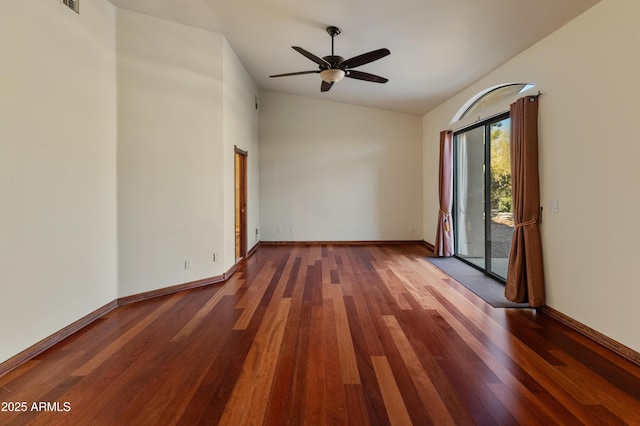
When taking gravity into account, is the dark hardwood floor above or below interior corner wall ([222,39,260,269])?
below

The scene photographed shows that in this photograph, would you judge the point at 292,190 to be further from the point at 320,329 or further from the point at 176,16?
the point at 320,329

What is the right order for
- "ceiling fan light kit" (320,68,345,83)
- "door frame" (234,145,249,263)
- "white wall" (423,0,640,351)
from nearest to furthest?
"white wall" (423,0,640,351) < "ceiling fan light kit" (320,68,345,83) < "door frame" (234,145,249,263)

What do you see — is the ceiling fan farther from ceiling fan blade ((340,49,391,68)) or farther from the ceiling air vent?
the ceiling air vent

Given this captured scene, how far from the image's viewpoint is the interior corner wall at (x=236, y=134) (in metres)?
4.57

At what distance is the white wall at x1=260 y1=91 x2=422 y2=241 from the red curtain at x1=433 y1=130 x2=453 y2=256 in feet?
4.42

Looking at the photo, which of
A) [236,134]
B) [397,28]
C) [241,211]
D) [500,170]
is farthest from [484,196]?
[241,211]

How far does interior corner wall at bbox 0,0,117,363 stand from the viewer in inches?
89.9

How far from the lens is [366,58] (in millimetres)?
3324

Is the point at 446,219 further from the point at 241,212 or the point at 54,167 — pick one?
the point at 54,167

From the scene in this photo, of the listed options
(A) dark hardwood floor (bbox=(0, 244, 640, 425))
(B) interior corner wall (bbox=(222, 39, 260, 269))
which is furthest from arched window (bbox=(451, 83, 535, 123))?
(B) interior corner wall (bbox=(222, 39, 260, 269))

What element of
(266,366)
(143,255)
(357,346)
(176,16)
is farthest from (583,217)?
(176,16)

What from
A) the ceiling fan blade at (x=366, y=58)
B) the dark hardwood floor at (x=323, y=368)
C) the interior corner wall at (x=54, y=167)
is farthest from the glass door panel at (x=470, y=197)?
the interior corner wall at (x=54, y=167)

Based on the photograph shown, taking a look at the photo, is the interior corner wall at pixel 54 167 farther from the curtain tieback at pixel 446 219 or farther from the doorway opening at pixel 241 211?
the curtain tieback at pixel 446 219

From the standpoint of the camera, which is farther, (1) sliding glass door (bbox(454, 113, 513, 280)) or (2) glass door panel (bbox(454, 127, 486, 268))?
(2) glass door panel (bbox(454, 127, 486, 268))
